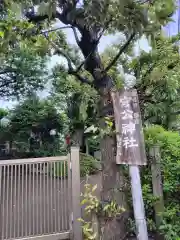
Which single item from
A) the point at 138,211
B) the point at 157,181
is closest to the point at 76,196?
the point at 138,211

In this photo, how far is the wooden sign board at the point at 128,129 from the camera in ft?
9.11

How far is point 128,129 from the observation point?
2865 millimetres

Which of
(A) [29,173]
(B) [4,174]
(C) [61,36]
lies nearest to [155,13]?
(A) [29,173]

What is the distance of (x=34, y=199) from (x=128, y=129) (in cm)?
158

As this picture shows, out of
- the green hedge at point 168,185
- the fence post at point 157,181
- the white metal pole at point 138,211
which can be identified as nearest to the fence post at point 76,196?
the white metal pole at point 138,211

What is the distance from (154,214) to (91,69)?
241 centimetres

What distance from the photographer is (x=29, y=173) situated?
3.03 m

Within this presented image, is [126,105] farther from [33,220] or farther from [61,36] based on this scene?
[61,36]

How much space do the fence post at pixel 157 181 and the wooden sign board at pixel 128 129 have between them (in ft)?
1.41

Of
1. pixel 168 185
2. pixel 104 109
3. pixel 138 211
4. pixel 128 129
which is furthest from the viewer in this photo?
pixel 104 109

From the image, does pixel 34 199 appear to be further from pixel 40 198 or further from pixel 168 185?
pixel 168 185

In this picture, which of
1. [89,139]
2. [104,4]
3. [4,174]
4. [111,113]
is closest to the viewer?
[104,4]

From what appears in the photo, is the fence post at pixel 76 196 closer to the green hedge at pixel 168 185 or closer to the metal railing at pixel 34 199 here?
the metal railing at pixel 34 199

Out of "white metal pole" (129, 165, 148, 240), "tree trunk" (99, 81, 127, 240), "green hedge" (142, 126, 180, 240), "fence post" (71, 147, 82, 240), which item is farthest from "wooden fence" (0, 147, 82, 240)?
"green hedge" (142, 126, 180, 240)
